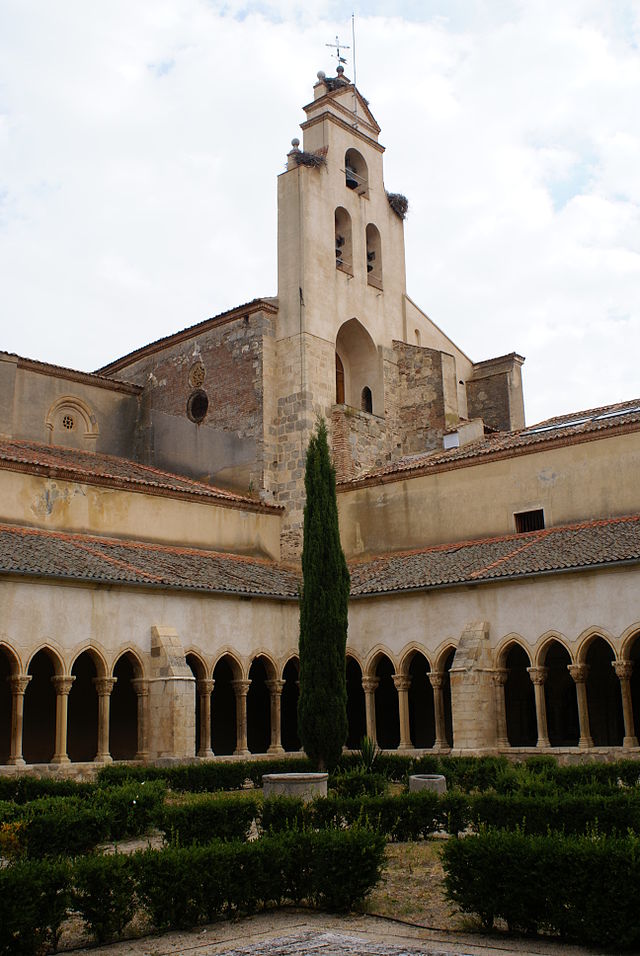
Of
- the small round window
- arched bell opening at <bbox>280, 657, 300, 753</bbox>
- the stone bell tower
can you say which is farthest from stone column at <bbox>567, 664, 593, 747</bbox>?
the small round window

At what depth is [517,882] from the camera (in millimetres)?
7344

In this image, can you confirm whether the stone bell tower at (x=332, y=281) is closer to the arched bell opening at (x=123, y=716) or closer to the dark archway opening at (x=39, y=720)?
the arched bell opening at (x=123, y=716)

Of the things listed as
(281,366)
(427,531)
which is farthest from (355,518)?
(281,366)

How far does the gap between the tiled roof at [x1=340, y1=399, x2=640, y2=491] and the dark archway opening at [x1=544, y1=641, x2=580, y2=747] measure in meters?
4.42

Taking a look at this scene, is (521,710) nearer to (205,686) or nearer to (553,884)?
(205,686)

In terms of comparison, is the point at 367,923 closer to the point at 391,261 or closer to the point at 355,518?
the point at 355,518

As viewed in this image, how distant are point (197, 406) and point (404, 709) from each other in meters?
11.0

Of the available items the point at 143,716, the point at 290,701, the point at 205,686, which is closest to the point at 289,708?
the point at 290,701

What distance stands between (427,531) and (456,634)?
411 centimetres

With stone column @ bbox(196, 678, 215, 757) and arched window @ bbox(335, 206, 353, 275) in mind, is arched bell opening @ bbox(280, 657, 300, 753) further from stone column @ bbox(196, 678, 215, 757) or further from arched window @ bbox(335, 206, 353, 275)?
arched window @ bbox(335, 206, 353, 275)

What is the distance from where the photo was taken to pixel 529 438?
23.2 m

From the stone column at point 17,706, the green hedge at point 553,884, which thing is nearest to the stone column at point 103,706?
the stone column at point 17,706

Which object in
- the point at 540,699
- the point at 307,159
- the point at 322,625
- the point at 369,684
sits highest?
the point at 307,159

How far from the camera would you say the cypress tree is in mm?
17469
